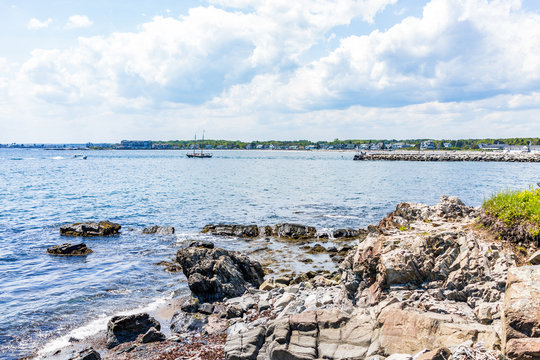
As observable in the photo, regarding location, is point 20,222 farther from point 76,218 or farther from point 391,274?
point 391,274

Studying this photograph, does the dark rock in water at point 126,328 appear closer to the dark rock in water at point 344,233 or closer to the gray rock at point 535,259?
the gray rock at point 535,259

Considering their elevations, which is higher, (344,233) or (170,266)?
(344,233)

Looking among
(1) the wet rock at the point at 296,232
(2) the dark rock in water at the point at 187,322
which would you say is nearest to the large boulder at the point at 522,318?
(2) the dark rock in water at the point at 187,322

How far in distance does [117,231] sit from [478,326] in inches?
1156

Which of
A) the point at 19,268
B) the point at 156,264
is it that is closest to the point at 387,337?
the point at 156,264

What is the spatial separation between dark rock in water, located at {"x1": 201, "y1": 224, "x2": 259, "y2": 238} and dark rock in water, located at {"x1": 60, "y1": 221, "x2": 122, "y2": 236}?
7.62 metres

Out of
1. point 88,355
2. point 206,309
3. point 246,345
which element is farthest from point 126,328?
point 246,345

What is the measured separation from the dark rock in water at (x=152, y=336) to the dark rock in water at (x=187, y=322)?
0.78 metres

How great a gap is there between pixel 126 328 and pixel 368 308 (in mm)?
8777

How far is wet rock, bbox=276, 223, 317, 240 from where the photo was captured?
2941cm

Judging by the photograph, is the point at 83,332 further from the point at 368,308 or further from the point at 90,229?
the point at 90,229

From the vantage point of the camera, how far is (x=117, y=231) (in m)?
31.6

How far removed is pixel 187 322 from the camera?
46.5ft

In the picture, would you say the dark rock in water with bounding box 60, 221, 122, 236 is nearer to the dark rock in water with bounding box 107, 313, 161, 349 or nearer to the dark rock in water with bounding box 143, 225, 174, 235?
the dark rock in water with bounding box 143, 225, 174, 235
